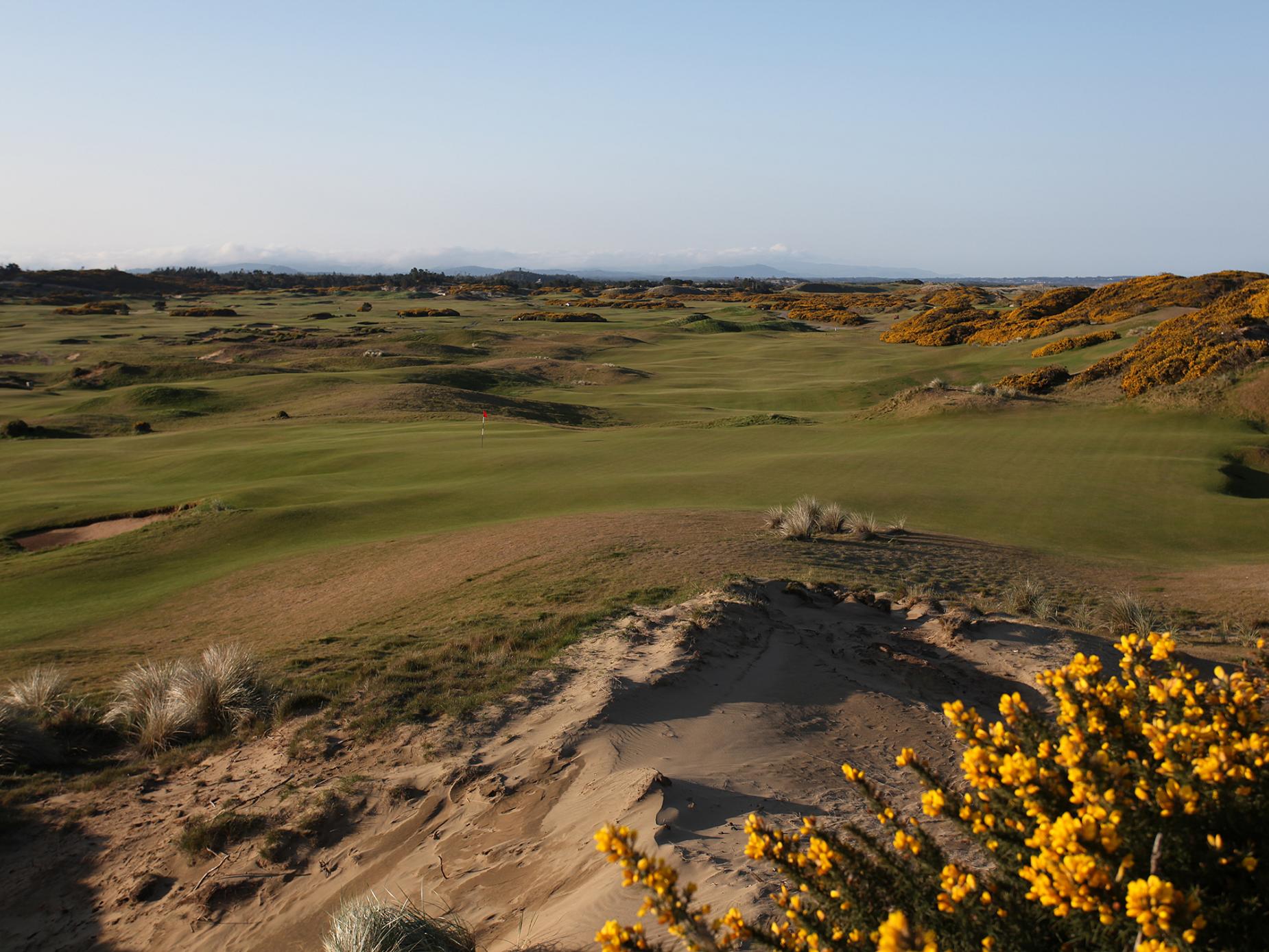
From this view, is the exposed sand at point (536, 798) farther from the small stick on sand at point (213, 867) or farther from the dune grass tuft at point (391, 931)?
the dune grass tuft at point (391, 931)

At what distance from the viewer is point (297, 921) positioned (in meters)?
5.01

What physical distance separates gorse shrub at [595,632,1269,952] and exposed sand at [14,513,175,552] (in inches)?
674

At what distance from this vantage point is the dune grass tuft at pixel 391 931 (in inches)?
167

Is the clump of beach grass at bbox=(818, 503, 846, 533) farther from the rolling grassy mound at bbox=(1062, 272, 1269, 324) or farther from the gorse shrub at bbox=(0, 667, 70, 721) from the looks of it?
the rolling grassy mound at bbox=(1062, 272, 1269, 324)

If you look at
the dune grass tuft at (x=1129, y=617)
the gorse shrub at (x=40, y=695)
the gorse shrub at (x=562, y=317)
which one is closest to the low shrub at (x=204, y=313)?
the gorse shrub at (x=562, y=317)

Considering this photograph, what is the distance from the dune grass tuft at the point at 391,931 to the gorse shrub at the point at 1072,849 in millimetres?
1791

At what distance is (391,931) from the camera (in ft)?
14.0

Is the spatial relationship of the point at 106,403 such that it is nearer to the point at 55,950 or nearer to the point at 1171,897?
the point at 55,950

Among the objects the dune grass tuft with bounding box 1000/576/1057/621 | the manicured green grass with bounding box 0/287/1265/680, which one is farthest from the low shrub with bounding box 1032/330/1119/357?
the dune grass tuft with bounding box 1000/576/1057/621

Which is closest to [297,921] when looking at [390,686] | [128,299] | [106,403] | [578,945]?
[578,945]

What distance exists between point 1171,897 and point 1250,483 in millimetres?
22315

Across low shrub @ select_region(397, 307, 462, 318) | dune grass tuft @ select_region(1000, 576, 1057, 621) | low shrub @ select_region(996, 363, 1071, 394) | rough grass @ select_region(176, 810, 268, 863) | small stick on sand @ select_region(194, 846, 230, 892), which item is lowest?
small stick on sand @ select_region(194, 846, 230, 892)

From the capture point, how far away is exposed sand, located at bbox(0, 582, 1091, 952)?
4.96 m

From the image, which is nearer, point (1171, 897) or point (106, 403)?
point (1171, 897)
